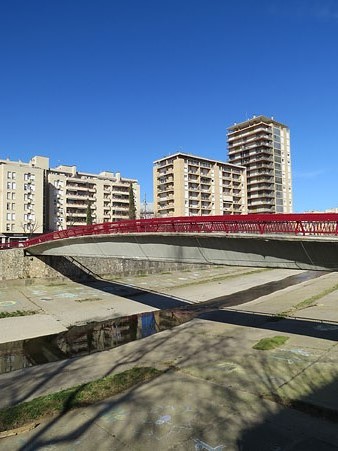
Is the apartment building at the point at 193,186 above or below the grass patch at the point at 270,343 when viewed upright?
above

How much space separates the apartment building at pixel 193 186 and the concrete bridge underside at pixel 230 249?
97.3 metres

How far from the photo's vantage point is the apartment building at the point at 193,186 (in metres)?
124

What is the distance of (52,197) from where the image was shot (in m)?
116

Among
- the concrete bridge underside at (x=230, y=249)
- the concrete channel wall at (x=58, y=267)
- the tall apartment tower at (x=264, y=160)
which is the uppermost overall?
the tall apartment tower at (x=264, y=160)

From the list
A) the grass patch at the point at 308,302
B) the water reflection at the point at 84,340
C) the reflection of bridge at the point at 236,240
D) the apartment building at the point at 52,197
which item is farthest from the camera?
the apartment building at the point at 52,197

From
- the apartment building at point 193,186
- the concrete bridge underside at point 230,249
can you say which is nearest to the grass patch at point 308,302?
the concrete bridge underside at point 230,249

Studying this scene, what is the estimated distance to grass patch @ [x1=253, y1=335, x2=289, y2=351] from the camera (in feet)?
54.2

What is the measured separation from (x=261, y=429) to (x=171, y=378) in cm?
465

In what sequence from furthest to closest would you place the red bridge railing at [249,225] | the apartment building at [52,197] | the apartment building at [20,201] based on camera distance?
the apartment building at [52,197], the apartment building at [20,201], the red bridge railing at [249,225]

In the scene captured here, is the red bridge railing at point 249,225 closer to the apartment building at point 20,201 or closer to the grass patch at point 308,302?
the grass patch at point 308,302

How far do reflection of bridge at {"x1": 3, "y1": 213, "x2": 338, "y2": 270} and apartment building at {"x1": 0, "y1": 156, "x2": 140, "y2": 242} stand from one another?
81.3 m

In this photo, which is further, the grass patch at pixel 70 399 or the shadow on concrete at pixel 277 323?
the shadow on concrete at pixel 277 323

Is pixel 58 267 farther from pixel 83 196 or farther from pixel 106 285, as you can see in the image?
pixel 83 196

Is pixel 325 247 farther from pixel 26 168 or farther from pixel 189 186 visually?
pixel 189 186
